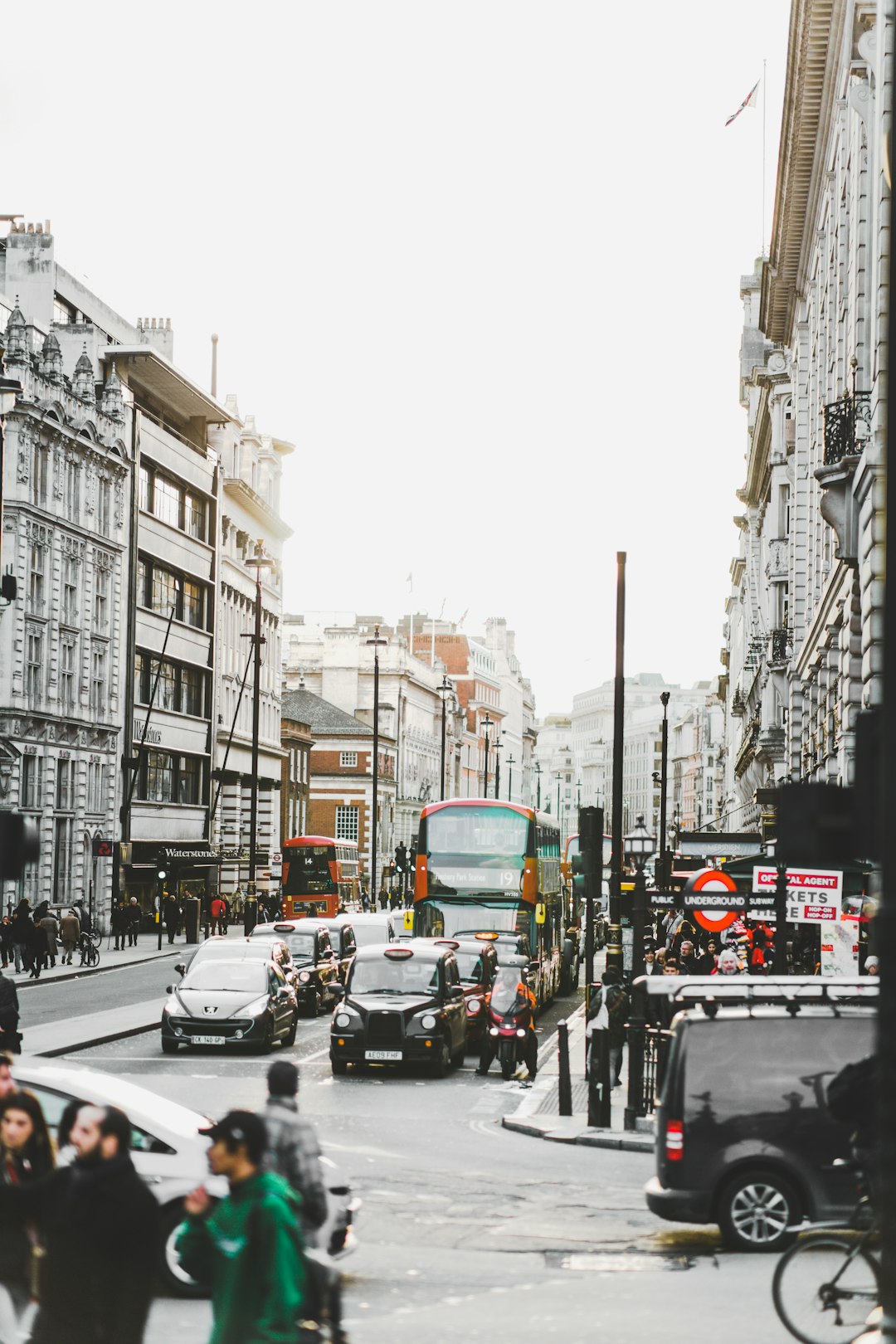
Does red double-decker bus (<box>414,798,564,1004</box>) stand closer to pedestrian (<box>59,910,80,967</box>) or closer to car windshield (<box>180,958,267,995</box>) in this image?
car windshield (<box>180,958,267,995</box>)

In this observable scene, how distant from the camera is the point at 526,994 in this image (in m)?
25.0

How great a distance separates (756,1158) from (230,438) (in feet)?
267

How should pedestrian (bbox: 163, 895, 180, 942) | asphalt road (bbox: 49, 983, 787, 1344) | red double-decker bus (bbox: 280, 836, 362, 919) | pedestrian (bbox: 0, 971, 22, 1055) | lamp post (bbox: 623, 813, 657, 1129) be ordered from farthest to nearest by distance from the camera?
red double-decker bus (bbox: 280, 836, 362, 919), pedestrian (bbox: 163, 895, 180, 942), lamp post (bbox: 623, 813, 657, 1129), pedestrian (bbox: 0, 971, 22, 1055), asphalt road (bbox: 49, 983, 787, 1344)

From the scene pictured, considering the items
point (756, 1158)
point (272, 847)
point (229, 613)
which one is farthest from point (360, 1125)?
point (272, 847)

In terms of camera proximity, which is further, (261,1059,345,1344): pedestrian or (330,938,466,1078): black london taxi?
(330,938,466,1078): black london taxi

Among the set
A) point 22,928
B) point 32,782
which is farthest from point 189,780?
point 22,928

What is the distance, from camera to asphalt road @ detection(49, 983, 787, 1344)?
10.2 m

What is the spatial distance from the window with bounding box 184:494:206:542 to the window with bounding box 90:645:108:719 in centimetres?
1437

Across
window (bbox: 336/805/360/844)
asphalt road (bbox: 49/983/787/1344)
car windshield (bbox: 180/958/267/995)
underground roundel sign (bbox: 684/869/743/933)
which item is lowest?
asphalt road (bbox: 49/983/787/1344)

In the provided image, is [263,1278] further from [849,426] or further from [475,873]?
[475,873]

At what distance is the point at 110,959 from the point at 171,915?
11661 mm

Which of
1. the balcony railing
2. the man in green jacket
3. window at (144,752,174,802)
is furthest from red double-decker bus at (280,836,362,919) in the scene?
the man in green jacket

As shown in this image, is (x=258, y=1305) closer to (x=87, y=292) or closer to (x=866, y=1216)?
(x=866, y=1216)

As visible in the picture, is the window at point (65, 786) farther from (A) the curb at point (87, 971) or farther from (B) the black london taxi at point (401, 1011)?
(B) the black london taxi at point (401, 1011)
